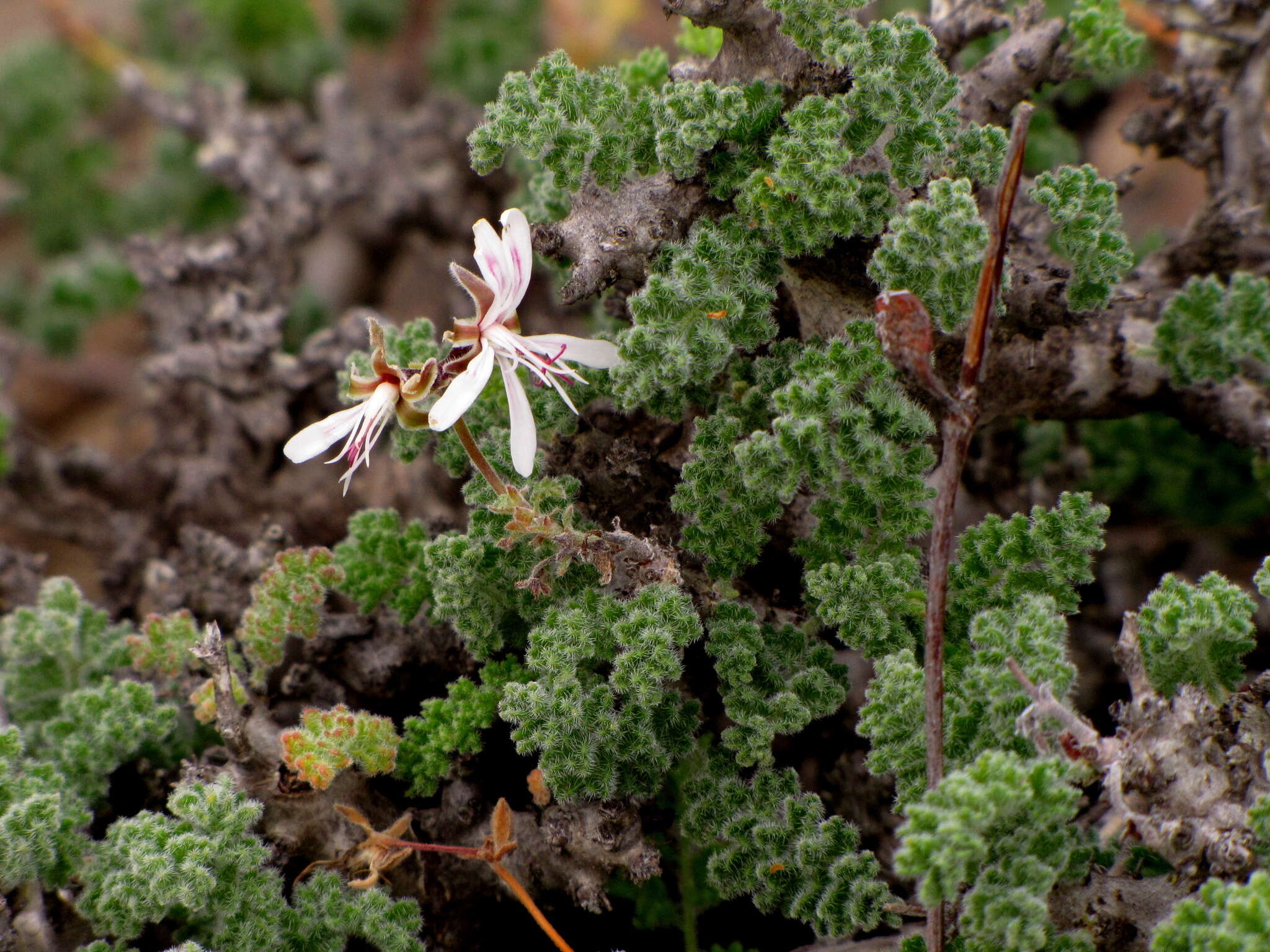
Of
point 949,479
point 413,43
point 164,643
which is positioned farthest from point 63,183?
point 949,479

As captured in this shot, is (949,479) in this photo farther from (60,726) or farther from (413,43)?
(413,43)

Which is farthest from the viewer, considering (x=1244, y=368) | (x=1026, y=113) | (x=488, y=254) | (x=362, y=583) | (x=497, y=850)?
(x=1244, y=368)

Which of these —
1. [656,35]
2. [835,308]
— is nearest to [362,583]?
[835,308]

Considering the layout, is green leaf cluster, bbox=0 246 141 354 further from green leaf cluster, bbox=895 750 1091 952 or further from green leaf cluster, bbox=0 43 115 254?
green leaf cluster, bbox=895 750 1091 952

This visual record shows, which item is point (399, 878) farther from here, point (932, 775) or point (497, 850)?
point (932, 775)

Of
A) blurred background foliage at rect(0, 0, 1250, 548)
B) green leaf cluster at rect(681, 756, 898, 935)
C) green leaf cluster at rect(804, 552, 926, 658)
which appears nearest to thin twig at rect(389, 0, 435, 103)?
blurred background foliage at rect(0, 0, 1250, 548)

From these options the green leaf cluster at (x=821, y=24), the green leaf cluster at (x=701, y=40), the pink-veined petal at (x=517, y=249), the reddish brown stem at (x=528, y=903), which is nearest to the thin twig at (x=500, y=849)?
the reddish brown stem at (x=528, y=903)
